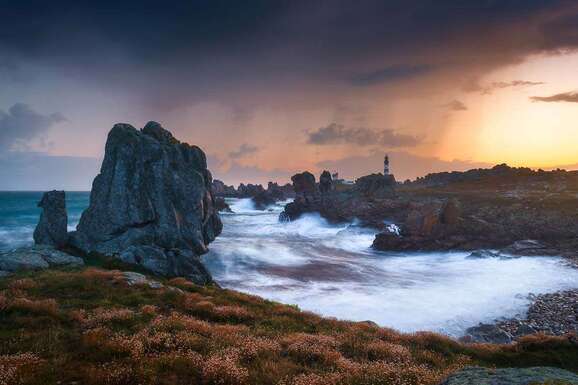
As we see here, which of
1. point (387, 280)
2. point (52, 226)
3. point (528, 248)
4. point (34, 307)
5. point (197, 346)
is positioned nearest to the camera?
point (197, 346)

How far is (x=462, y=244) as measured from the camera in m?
62.6

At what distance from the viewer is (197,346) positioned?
39.9ft

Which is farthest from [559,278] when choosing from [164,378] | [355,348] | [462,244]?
[164,378]

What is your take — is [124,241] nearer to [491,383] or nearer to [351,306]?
[351,306]

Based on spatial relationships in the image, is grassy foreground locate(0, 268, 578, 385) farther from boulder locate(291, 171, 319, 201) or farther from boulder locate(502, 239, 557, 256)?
boulder locate(291, 171, 319, 201)

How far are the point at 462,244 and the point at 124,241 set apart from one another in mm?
54102

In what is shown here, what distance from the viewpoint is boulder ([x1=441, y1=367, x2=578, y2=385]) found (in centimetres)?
670

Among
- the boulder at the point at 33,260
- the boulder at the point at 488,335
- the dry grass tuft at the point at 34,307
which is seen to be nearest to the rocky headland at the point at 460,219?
the boulder at the point at 488,335

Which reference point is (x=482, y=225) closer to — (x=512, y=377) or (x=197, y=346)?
(x=197, y=346)

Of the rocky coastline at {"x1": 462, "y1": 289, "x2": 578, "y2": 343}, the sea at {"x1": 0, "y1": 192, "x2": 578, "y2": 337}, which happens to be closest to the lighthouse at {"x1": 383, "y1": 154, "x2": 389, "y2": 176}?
the sea at {"x1": 0, "y1": 192, "x2": 578, "y2": 337}

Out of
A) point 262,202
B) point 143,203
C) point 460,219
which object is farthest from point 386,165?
point 143,203

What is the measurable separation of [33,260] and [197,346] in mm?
23064

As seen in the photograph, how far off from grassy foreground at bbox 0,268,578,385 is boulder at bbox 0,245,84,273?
5.92 metres

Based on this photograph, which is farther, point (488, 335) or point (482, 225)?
point (482, 225)
